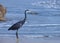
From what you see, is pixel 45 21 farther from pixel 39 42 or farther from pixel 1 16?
pixel 39 42

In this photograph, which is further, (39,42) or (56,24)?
(56,24)

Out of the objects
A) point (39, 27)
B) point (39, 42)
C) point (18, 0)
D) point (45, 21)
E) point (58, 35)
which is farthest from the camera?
point (18, 0)

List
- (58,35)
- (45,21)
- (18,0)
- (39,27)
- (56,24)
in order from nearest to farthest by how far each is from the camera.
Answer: (58,35)
(39,27)
(56,24)
(45,21)
(18,0)

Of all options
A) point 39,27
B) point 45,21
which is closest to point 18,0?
point 45,21

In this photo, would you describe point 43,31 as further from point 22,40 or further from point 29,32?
point 22,40

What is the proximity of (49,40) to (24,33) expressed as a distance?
1422 millimetres

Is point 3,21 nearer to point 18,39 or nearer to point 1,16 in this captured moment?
point 1,16

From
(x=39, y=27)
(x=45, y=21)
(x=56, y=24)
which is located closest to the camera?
(x=39, y=27)

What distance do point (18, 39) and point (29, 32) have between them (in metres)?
1.54

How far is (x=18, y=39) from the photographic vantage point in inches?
357

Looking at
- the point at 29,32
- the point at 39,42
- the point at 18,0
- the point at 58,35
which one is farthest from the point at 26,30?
the point at 18,0

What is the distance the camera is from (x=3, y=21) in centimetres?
1293

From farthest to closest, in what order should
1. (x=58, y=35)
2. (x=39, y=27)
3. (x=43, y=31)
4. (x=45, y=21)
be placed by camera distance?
(x=45, y=21), (x=39, y=27), (x=43, y=31), (x=58, y=35)

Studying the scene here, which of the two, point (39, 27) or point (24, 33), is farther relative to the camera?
point (39, 27)
